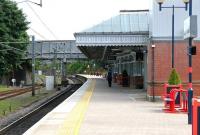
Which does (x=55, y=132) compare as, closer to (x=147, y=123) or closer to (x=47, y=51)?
(x=147, y=123)

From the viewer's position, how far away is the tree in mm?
66562

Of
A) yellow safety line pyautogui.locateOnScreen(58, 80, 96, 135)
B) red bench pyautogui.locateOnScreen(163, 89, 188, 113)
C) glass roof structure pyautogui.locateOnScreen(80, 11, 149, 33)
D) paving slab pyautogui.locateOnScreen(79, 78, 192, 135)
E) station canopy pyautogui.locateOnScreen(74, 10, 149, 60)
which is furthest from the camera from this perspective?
glass roof structure pyautogui.locateOnScreen(80, 11, 149, 33)

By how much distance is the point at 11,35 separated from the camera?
70500 mm

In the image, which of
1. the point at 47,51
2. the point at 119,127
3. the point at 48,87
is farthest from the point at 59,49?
the point at 119,127

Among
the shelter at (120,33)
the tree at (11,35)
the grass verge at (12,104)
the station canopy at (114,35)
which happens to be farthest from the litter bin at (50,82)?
the station canopy at (114,35)

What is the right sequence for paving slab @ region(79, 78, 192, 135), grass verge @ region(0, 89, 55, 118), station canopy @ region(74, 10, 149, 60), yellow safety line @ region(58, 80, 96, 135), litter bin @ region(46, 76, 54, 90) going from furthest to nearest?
1. litter bin @ region(46, 76, 54, 90)
2. station canopy @ region(74, 10, 149, 60)
3. grass verge @ region(0, 89, 55, 118)
4. paving slab @ region(79, 78, 192, 135)
5. yellow safety line @ region(58, 80, 96, 135)

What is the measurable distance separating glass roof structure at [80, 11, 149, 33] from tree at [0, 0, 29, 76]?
30674 mm

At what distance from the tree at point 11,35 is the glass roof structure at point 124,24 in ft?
101

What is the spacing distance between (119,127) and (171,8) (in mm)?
13793

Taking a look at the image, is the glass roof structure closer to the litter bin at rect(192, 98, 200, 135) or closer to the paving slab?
the paving slab

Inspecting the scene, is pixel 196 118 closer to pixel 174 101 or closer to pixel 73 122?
pixel 73 122

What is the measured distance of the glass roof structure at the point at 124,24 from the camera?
34.9m

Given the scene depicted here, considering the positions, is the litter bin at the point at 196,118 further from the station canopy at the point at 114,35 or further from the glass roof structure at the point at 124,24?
the glass roof structure at the point at 124,24

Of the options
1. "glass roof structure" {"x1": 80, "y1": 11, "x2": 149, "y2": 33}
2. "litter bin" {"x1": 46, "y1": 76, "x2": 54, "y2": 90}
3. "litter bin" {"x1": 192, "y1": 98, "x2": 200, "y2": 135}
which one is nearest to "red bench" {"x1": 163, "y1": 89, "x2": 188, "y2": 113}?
"litter bin" {"x1": 192, "y1": 98, "x2": 200, "y2": 135}
